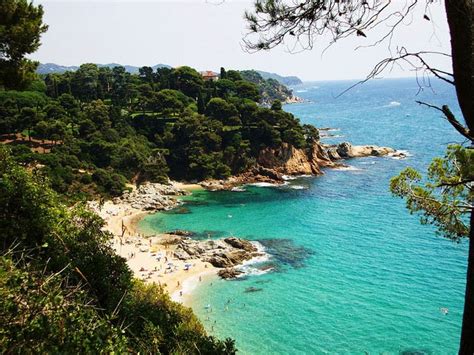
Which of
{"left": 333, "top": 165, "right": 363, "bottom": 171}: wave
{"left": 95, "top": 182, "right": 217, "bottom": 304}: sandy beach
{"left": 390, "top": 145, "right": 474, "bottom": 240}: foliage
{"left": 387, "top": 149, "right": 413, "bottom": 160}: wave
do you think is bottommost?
{"left": 95, "top": 182, "right": 217, "bottom": 304}: sandy beach

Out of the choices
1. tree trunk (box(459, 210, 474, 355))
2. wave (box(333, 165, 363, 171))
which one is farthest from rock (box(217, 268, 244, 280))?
wave (box(333, 165, 363, 171))

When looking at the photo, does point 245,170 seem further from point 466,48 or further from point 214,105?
point 466,48

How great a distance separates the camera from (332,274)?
25.5 meters

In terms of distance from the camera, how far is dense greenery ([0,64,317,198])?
40.8m

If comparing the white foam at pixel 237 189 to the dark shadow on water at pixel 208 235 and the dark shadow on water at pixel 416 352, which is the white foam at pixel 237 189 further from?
the dark shadow on water at pixel 416 352

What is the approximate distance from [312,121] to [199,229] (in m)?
76.1

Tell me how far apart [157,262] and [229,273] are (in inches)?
209

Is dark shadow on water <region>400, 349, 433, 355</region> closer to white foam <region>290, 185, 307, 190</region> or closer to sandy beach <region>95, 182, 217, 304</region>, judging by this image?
sandy beach <region>95, 182, 217, 304</region>

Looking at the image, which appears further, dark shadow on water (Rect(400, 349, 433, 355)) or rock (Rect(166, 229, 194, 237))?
rock (Rect(166, 229, 194, 237))

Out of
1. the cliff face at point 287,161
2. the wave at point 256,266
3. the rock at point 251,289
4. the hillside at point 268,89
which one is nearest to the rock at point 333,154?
the cliff face at point 287,161

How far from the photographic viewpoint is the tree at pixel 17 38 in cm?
849

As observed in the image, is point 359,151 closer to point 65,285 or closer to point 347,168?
point 347,168

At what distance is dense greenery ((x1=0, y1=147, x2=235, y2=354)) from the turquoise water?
6949 mm

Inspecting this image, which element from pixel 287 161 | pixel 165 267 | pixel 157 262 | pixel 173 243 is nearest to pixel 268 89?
pixel 287 161
